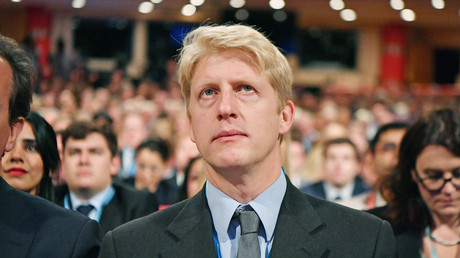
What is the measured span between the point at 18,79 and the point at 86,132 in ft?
8.74

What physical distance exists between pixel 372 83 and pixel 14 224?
26863 mm

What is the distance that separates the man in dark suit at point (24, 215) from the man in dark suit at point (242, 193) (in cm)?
16

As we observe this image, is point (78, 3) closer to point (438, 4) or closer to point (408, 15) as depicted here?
point (408, 15)

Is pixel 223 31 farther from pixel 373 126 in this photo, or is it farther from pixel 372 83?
pixel 372 83

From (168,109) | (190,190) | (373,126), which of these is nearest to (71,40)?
(168,109)

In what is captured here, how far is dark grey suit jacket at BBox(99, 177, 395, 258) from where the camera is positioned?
231cm

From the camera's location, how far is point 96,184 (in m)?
4.78

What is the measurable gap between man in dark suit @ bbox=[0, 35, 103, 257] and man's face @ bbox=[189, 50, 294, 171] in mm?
512

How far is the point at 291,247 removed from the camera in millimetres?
2314

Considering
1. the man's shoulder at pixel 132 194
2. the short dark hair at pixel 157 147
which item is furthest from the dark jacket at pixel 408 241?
the short dark hair at pixel 157 147

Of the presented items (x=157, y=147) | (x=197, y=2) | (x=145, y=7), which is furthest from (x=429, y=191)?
(x=145, y=7)

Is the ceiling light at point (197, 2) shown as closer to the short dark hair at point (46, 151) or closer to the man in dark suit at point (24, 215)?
the short dark hair at point (46, 151)

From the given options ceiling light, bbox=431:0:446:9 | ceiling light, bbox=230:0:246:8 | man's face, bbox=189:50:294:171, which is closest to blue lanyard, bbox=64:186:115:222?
man's face, bbox=189:50:294:171

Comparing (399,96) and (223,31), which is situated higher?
(223,31)
